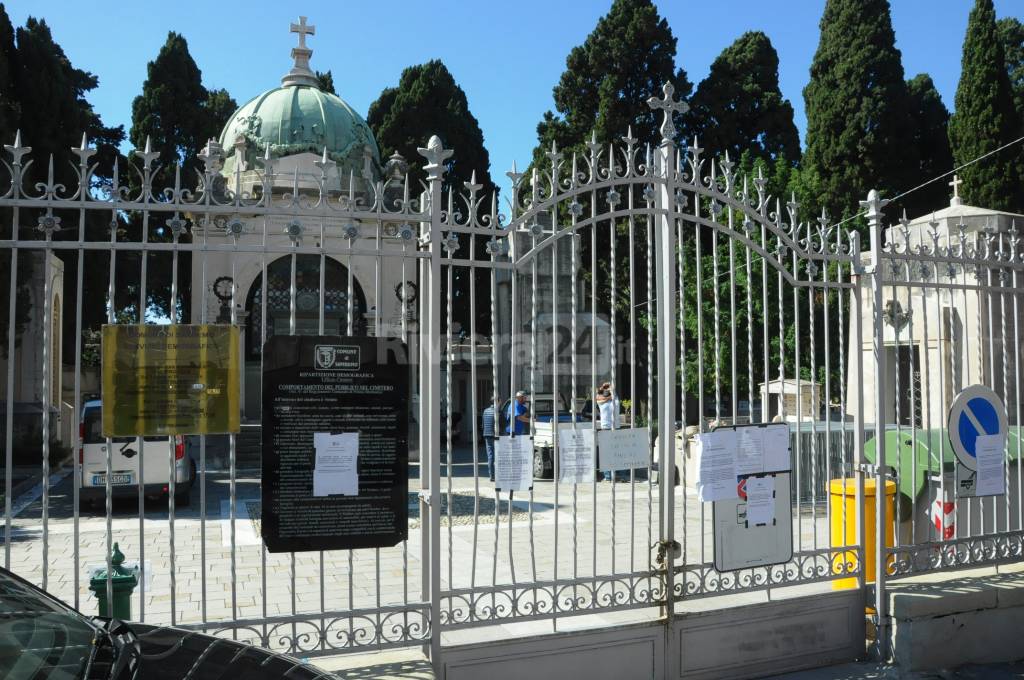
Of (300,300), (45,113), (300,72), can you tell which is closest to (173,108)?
(300,72)

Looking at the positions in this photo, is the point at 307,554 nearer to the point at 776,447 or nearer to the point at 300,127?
the point at 776,447

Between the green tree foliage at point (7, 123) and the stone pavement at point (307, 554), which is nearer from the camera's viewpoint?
the stone pavement at point (307, 554)

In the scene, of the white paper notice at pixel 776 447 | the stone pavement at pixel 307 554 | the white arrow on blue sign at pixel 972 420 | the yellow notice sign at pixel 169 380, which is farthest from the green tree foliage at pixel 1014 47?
the yellow notice sign at pixel 169 380

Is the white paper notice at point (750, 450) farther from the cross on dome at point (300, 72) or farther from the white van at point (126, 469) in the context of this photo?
the cross on dome at point (300, 72)

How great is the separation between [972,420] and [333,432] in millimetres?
4770

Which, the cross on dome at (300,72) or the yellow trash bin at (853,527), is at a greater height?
the cross on dome at (300,72)

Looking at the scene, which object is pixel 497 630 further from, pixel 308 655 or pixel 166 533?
pixel 166 533

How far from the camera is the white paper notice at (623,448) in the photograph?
4883mm

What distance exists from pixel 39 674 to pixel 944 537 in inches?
239

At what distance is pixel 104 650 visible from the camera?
9.45ft

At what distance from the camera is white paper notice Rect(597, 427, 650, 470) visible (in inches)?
192

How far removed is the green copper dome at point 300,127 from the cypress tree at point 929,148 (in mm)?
20802

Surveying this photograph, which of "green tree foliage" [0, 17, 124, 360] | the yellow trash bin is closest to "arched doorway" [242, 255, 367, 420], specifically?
"green tree foliage" [0, 17, 124, 360]

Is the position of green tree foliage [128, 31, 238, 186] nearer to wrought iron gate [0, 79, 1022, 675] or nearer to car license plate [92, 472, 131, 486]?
wrought iron gate [0, 79, 1022, 675]
